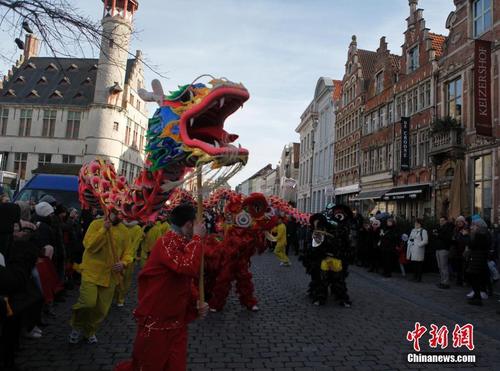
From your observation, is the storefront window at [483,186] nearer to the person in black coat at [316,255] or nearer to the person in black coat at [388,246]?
the person in black coat at [388,246]

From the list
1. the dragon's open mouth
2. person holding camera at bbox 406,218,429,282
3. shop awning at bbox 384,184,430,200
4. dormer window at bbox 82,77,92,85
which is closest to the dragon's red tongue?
the dragon's open mouth

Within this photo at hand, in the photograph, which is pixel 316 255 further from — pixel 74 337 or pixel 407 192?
pixel 407 192

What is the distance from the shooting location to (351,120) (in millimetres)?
32781

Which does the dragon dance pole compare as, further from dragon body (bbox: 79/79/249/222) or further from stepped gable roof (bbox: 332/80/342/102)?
stepped gable roof (bbox: 332/80/342/102)

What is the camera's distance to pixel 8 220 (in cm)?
425

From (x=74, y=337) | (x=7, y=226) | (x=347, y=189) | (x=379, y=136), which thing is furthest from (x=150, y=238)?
(x=347, y=189)

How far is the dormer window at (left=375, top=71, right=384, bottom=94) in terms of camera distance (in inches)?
1102

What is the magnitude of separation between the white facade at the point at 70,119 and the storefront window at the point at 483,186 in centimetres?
3053

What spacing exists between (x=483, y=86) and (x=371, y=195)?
1168 centimetres

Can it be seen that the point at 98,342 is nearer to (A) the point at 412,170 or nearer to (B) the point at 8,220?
(B) the point at 8,220

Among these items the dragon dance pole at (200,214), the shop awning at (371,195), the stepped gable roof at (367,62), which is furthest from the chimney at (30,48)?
the dragon dance pole at (200,214)

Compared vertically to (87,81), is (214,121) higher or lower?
lower

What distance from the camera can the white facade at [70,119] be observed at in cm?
3825

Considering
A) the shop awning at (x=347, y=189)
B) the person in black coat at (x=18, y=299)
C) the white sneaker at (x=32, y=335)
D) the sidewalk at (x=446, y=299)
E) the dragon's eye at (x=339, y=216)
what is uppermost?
the shop awning at (x=347, y=189)
